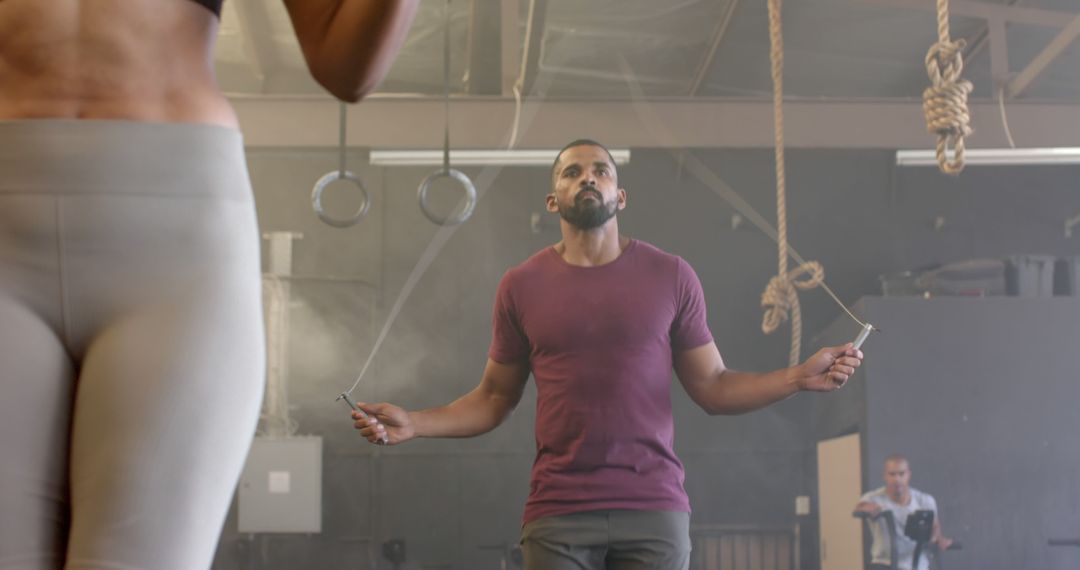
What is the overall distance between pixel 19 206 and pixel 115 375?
0.15m

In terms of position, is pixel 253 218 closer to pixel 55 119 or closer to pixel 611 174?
pixel 55 119

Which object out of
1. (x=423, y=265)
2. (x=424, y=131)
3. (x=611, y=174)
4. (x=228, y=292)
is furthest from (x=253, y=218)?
(x=423, y=265)

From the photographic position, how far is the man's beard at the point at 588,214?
2637mm

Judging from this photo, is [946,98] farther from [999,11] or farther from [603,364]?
[999,11]

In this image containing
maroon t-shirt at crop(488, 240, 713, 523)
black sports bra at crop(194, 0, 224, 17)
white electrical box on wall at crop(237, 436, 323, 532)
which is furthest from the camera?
white electrical box on wall at crop(237, 436, 323, 532)

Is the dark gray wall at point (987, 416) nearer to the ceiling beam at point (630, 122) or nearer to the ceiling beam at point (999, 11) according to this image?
the ceiling beam at point (630, 122)

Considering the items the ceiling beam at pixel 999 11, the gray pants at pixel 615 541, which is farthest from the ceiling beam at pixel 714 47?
the gray pants at pixel 615 541

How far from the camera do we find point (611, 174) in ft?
9.00

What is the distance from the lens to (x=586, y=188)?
269 cm

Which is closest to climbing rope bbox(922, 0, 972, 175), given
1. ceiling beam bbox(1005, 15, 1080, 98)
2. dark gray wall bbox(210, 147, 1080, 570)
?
ceiling beam bbox(1005, 15, 1080, 98)

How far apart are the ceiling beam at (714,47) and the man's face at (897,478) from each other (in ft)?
8.39

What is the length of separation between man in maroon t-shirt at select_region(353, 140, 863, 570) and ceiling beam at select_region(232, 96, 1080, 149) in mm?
4351

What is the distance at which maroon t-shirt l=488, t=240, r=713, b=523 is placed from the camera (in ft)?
7.80

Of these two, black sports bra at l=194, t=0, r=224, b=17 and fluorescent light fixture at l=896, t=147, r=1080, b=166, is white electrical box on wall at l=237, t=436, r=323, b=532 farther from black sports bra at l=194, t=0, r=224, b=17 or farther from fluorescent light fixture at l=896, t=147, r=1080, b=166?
black sports bra at l=194, t=0, r=224, b=17
